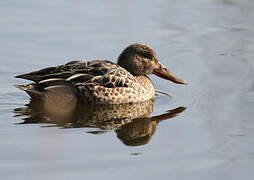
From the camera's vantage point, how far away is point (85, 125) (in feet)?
30.1

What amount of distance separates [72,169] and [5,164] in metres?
0.77

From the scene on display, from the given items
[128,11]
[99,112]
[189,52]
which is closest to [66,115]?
[99,112]

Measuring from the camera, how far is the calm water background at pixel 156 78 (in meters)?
7.68

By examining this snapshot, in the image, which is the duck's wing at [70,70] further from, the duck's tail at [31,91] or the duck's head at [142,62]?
the duck's head at [142,62]

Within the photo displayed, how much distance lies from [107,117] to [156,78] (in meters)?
2.69

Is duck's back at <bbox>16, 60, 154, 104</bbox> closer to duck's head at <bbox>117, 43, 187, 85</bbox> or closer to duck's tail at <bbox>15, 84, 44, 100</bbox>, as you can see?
duck's tail at <bbox>15, 84, 44, 100</bbox>

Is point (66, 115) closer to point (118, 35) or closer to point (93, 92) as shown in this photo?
point (93, 92)

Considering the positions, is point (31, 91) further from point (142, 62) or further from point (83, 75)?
point (142, 62)

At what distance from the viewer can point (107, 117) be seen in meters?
9.70

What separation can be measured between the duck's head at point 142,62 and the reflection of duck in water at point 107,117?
78 centimetres

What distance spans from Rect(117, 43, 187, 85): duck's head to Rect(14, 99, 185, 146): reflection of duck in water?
Answer: 78 centimetres

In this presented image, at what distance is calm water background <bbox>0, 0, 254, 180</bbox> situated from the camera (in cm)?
768

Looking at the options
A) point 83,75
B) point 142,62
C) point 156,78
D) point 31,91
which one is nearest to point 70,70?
point 83,75

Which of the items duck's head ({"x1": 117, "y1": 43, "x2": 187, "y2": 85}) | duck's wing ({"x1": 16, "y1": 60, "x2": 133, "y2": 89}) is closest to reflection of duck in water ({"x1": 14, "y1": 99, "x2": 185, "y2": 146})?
duck's wing ({"x1": 16, "y1": 60, "x2": 133, "y2": 89})
